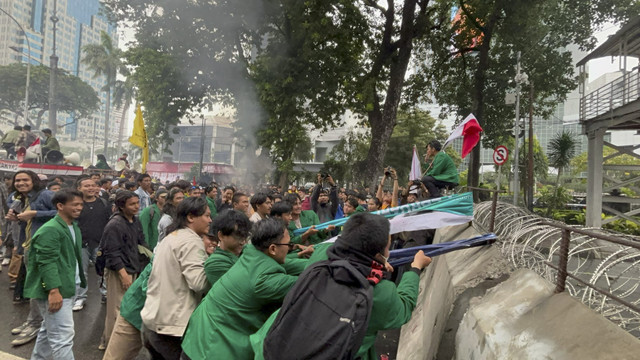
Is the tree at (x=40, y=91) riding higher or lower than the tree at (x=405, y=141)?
higher

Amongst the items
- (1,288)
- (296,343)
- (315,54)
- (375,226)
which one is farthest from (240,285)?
(315,54)

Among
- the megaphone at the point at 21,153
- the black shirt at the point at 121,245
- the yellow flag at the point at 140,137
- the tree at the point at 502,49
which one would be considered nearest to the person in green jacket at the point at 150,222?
the black shirt at the point at 121,245

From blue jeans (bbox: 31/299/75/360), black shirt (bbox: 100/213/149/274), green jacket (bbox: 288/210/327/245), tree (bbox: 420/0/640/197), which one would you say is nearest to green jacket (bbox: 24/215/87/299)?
blue jeans (bbox: 31/299/75/360)

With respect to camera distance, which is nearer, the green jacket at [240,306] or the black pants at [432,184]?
the green jacket at [240,306]

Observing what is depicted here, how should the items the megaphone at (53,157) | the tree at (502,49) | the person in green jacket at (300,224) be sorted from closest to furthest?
the person in green jacket at (300,224) → the megaphone at (53,157) → the tree at (502,49)

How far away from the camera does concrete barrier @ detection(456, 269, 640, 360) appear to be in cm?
170

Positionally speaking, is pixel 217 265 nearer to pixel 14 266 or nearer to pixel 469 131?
pixel 469 131

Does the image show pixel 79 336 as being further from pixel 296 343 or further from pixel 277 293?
pixel 296 343

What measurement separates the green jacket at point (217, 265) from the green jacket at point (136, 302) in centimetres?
60

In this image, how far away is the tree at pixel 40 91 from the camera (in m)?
39.4

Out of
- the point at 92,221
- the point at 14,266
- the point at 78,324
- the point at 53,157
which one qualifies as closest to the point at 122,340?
the point at 78,324

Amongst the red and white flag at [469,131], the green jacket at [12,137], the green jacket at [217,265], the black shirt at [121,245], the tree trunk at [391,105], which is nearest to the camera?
the green jacket at [217,265]

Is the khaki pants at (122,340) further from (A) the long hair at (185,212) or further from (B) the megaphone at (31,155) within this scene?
(B) the megaphone at (31,155)

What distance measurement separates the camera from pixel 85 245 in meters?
5.43
